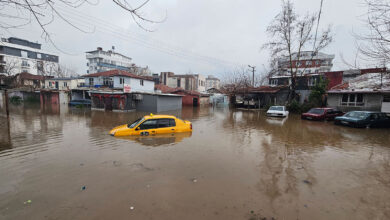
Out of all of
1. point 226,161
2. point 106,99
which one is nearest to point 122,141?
point 226,161

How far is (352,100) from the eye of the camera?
→ 20391mm

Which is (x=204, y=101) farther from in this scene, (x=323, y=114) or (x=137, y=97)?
(x=323, y=114)

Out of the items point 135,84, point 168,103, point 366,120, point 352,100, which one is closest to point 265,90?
point 352,100

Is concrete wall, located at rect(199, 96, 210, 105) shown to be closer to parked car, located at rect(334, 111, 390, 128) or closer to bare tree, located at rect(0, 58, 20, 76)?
parked car, located at rect(334, 111, 390, 128)

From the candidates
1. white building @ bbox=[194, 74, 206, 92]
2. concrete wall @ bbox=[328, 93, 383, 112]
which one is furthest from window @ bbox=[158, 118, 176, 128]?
white building @ bbox=[194, 74, 206, 92]

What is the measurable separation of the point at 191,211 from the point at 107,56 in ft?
237

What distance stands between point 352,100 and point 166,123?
76.5 feet

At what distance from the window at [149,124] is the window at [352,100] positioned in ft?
78.1

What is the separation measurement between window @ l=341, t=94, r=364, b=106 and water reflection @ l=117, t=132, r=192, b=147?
22.0 metres

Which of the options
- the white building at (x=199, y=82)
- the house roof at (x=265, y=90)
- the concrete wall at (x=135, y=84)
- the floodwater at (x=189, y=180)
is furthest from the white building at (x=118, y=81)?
the white building at (x=199, y=82)

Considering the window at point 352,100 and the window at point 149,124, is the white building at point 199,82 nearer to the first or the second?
the window at point 352,100

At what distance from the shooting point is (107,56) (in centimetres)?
6375

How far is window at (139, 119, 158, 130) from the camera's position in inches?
387

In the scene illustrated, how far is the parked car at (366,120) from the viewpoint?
1394 centimetres
